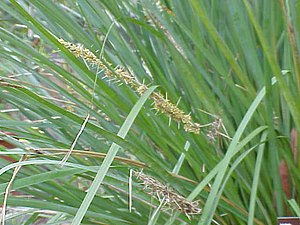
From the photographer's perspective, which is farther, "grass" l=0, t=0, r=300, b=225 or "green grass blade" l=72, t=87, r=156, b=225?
"grass" l=0, t=0, r=300, b=225

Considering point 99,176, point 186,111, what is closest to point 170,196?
point 99,176

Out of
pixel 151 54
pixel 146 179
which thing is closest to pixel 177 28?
pixel 151 54

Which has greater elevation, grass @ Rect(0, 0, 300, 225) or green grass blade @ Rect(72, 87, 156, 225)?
grass @ Rect(0, 0, 300, 225)

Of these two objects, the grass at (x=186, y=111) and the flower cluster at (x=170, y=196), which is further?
the grass at (x=186, y=111)

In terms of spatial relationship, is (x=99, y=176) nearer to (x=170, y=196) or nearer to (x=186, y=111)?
(x=170, y=196)

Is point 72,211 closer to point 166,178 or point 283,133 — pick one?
point 166,178

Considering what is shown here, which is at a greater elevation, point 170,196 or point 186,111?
point 186,111

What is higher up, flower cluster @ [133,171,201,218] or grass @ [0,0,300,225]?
grass @ [0,0,300,225]

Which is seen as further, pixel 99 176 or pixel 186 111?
pixel 186 111

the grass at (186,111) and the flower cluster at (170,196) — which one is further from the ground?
the grass at (186,111)

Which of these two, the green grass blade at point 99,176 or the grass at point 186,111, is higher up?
the grass at point 186,111

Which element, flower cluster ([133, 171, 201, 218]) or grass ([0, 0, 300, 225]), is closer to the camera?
flower cluster ([133, 171, 201, 218])
